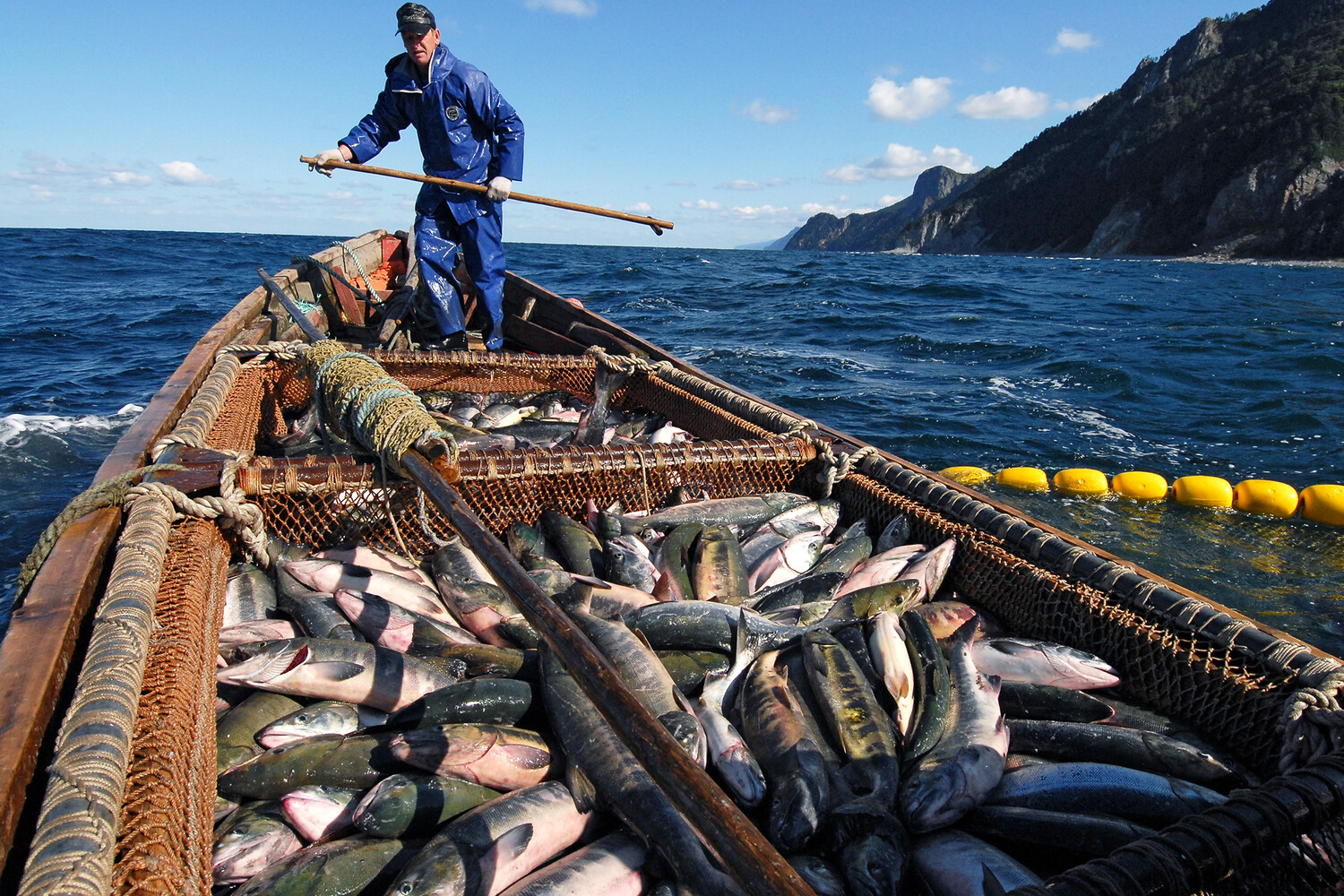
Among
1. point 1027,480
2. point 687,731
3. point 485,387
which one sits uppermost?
point 485,387

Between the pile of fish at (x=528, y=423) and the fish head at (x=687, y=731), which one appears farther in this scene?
the pile of fish at (x=528, y=423)

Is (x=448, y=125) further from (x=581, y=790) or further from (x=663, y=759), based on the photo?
(x=663, y=759)

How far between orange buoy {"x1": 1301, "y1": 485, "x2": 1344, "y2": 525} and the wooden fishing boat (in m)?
4.74

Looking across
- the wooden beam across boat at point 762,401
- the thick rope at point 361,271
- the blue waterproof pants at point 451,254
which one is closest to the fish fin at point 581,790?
the wooden beam across boat at point 762,401

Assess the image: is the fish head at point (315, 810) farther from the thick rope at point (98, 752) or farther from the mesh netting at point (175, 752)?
the thick rope at point (98, 752)

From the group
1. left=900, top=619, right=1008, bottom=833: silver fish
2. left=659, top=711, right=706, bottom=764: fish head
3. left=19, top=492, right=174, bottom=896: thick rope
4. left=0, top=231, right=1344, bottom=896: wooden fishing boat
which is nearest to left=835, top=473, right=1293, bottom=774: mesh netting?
left=0, top=231, right=1344, bottom=896: wooden fishing boat

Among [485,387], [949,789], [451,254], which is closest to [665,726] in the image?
[949,789]

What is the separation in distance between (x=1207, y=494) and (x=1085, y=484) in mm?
995

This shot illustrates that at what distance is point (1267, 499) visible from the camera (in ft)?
20.6

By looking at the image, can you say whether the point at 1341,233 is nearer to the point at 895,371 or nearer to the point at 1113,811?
the point at 895,371

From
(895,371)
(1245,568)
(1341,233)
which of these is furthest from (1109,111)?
(1245,568)

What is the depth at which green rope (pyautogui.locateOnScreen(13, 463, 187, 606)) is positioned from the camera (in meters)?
2.32

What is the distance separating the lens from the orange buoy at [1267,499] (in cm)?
624

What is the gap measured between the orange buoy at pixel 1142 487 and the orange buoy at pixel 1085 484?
0.16m
